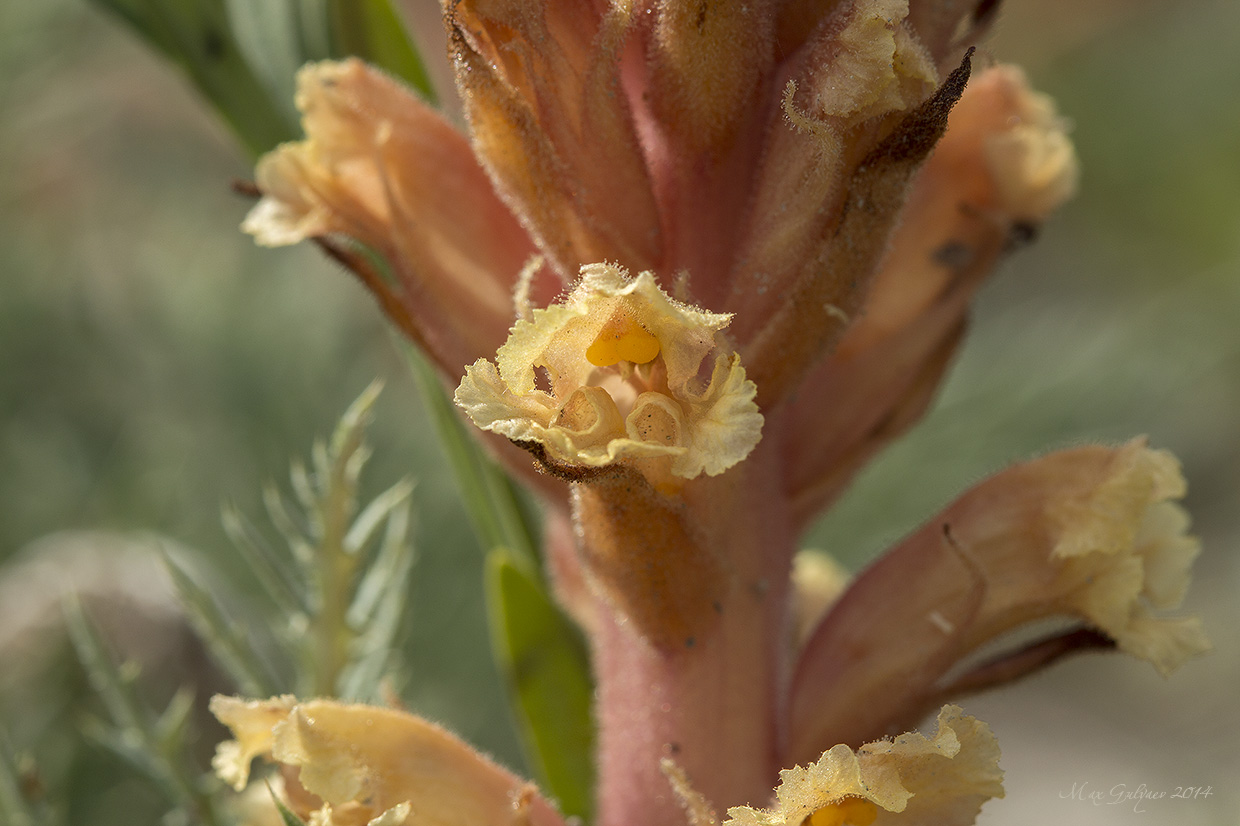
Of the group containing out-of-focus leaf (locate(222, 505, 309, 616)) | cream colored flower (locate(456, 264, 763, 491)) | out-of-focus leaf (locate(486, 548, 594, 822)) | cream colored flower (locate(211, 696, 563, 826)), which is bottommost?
out-of-focus leaf (locate(486, 548, 594, 822))

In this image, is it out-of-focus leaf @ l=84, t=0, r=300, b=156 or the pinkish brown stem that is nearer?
the pinkish brown stem

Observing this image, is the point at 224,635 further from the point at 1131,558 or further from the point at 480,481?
the point at 1131,558

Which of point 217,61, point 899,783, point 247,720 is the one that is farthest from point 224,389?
point 899,783

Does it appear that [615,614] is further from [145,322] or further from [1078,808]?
[1078,808]

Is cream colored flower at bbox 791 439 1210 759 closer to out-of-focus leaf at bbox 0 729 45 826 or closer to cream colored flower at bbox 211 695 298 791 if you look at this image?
cream colored flower at bbox 211 695 298 791

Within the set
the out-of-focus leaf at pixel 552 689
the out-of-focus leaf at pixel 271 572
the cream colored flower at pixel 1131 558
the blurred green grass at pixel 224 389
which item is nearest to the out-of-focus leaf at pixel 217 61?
the out-of-focus leaf at pixel 271 572

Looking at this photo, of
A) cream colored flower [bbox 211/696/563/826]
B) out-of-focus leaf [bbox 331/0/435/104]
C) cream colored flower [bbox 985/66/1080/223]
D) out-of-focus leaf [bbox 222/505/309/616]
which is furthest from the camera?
out-of-focus leaf [bbox 331/0/435/104]

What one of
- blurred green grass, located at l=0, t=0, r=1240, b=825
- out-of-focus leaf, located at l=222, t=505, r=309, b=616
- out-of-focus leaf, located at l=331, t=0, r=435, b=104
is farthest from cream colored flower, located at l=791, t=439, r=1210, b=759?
blurred green grass, located at l=0, t=0, r=1240, b=825
